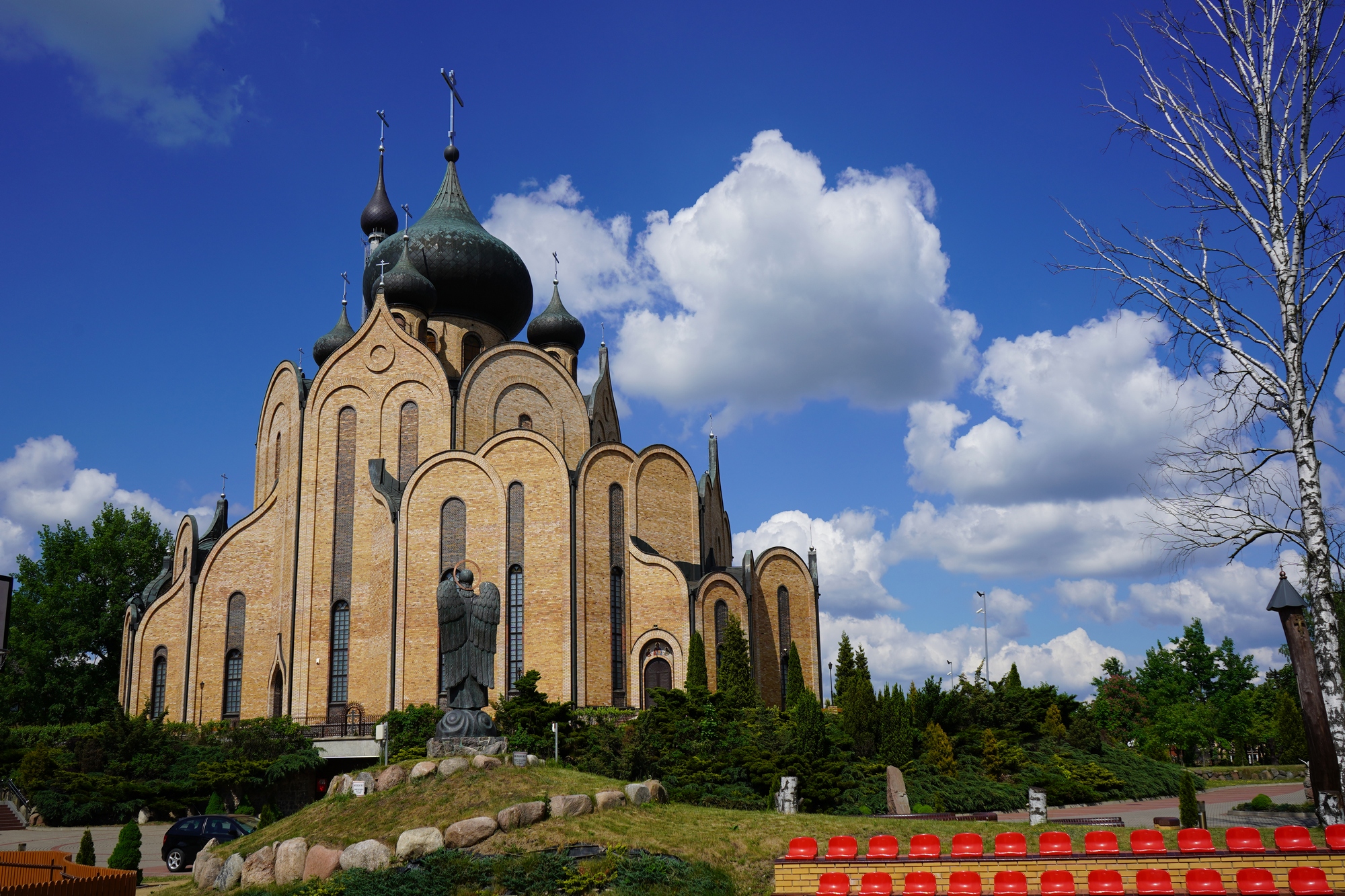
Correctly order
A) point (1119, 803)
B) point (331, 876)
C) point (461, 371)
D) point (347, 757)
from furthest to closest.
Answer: point (461, 371)
point (347, 757)
point (1119, 803)
point (331, 876)

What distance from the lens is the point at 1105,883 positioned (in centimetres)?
1230

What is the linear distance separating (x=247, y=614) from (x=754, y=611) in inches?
714

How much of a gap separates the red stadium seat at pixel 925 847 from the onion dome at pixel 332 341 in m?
35.1

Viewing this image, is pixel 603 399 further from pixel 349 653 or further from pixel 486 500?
pixel 349 653

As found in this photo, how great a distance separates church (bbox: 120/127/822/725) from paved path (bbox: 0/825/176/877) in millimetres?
7800

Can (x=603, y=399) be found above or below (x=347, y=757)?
above

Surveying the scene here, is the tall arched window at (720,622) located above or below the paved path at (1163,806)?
above

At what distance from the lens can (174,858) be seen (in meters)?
21.0

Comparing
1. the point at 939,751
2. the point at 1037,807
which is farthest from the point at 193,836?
the point at 939,751

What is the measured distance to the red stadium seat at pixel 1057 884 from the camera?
12359 millimetres

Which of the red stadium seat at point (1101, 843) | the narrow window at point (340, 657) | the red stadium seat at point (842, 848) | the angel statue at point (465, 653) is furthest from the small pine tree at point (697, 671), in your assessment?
the red stadium seat at point (1101, 843)

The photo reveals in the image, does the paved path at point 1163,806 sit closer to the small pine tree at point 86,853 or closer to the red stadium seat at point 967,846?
the red stadium seat at point 967,846

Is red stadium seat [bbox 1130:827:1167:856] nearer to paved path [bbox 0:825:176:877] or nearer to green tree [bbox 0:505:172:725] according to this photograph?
paved path [bbox 0:825:176:877]

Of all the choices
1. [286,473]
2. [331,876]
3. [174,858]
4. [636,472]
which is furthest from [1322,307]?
[286,473]
